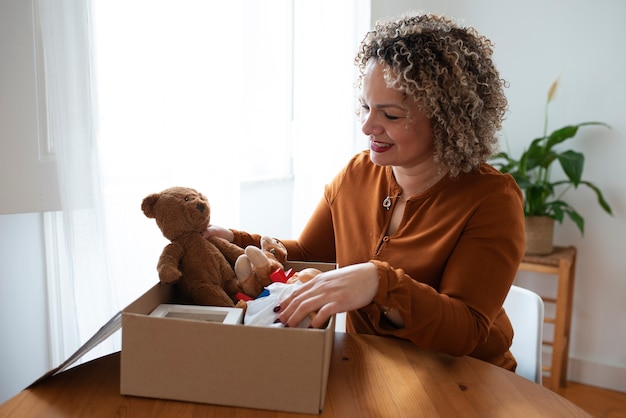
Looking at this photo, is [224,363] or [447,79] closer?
[224,363]

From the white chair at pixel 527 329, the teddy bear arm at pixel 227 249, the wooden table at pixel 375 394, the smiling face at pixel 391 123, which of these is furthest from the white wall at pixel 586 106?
the teddy bear arm at pixel 227 249

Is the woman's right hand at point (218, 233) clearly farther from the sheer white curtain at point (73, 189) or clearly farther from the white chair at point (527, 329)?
the white chair at point (527, 329)

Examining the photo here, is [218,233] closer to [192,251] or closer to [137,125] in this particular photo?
[192,251]

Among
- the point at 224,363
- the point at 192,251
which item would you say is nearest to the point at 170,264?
the point at 192,251

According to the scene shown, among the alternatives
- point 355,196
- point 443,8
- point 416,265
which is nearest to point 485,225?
point 416,265

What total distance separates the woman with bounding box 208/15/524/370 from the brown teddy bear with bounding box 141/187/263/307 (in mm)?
121

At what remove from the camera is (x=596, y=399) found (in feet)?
8.62

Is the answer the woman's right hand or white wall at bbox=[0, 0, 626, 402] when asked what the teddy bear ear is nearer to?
the woman's right hand

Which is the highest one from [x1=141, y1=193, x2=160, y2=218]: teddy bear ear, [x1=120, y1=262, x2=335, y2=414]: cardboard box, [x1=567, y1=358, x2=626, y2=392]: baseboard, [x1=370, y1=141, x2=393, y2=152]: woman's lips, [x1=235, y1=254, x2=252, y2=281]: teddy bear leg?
[x1=370, y1=141, x2=393, y2=152]: woman's lips

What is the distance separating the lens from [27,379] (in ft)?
5.11

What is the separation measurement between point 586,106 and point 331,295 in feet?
7.12

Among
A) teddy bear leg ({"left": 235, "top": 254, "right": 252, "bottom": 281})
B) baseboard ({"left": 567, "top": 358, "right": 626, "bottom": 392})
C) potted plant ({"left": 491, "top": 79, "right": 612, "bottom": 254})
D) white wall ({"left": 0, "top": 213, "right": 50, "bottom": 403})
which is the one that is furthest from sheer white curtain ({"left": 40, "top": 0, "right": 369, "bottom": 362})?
baseboard ({"left": 567, "top": 358, "right": 626, "bottom": 392})

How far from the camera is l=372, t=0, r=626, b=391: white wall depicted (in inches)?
101

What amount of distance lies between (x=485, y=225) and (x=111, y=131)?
100cm
